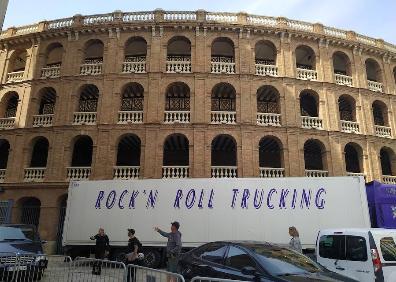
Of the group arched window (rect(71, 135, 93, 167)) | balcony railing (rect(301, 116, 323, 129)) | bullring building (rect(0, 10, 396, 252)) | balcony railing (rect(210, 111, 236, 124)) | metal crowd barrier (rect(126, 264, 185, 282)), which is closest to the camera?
metal crowd barrier (rect(126, 264, 185, 282))

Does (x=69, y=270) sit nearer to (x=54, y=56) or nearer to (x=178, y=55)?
(x=178, y=55)

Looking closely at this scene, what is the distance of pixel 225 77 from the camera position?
23.1 metres

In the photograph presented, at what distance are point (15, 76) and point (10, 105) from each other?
2.36 metres

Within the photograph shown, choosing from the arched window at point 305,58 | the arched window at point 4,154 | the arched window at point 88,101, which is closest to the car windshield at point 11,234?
the arched window at point 88,101

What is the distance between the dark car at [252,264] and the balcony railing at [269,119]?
50.4ft

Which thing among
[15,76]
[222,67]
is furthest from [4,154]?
[222,67]

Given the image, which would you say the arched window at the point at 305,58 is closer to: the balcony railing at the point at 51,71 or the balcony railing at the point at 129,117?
the balcony railing at the point at 129,117

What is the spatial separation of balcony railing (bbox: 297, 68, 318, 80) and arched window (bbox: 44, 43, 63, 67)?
17.8 m

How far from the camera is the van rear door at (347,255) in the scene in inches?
322

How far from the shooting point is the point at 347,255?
28.7 ft

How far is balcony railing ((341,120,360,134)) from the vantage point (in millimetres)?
23688

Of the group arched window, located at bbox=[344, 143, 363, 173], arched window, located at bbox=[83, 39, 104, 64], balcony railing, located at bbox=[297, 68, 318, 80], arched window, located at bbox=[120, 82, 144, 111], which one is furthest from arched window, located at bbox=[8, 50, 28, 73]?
arched window, located at bbox=[344, 143, 363, 173]

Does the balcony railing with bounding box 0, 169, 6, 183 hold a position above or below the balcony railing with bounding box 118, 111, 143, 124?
below

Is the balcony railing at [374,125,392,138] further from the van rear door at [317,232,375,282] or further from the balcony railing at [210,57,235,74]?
the van rear door at [317,232,375,282]
